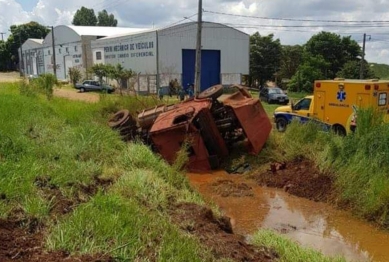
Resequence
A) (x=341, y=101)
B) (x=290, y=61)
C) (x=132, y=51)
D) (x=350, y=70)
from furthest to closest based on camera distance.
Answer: (x=290, y=61), (x=350, y=70), (x=132, y=51), (x=341, y=101)

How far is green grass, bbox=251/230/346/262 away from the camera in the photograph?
18.5ft

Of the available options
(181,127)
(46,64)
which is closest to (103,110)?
(181,127)

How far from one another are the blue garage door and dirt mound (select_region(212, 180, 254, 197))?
29.0 metres

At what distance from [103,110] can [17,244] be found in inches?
512

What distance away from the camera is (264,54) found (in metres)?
51.9

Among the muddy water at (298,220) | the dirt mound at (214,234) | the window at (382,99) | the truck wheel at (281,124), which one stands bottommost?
the muddy water at (298,220)

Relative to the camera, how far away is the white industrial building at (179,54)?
38188 mm

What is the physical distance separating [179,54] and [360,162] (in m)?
30.9

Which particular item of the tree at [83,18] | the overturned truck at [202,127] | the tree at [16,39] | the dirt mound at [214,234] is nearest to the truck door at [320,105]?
the overturned truck at [202,127]

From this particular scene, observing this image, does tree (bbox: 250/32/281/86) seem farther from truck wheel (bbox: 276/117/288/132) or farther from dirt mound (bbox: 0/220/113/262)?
dirt mound (bbox: 0/220/113/262)

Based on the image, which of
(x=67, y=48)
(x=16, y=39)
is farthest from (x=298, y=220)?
(x=16, y=39)

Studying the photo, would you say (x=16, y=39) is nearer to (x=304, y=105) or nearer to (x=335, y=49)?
(x=335, y=49)

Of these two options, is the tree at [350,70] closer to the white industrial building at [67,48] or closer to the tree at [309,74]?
the tree at [309,74]

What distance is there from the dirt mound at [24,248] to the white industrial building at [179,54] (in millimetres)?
33881
